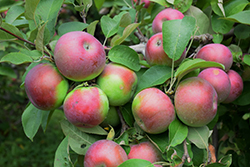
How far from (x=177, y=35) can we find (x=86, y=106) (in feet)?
1.28

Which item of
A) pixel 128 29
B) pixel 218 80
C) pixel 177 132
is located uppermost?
pixel 128 29

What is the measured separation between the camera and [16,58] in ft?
2.22

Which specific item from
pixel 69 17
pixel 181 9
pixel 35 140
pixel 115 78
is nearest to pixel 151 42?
pixel 115 78

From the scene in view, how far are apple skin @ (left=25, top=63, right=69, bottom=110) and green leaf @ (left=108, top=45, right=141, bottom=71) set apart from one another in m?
0.20

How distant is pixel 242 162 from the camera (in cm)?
117

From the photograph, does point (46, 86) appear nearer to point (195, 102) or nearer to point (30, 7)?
point (30, 7)

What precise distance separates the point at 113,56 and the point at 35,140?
3.38 metres

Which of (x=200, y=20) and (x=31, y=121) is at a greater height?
(x=200, y=20)

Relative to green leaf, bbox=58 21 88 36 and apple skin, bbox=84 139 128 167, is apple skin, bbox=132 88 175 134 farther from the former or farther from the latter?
green leaf, bbox=58 21 88 36

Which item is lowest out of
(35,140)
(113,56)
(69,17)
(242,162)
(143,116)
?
(35,140)

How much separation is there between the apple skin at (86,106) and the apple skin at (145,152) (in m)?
0.17

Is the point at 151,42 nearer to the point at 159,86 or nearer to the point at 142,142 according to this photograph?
the point at 159,86

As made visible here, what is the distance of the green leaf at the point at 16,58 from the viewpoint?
0.66m

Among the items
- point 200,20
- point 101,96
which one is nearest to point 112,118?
point 101,96
